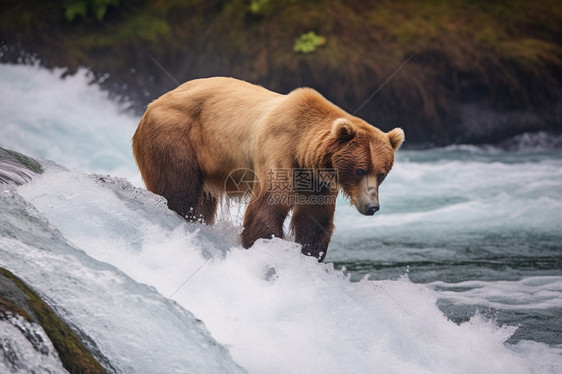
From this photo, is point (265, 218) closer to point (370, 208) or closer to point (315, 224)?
point (315, 224)

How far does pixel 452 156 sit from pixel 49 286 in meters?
11.1

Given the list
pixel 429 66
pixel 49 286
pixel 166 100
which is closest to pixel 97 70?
pixel 429 66

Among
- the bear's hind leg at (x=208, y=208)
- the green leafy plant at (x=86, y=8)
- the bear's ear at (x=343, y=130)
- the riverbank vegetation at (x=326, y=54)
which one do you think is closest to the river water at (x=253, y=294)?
the bear's hind leg at (x=208, y=208)

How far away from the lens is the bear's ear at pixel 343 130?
449 centimetres

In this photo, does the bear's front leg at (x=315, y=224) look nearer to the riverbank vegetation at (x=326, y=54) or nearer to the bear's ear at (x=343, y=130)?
the bear's ear at (x=343, y=130)

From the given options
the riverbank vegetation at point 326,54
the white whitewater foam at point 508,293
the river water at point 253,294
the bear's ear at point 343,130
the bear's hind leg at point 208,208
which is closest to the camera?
the river water at point 253,294

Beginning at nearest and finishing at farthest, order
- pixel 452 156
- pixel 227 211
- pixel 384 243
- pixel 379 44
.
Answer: pixel 227 211, pixel 384 243, pixel 452 156, pixel 379 44

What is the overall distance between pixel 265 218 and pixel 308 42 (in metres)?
9.73

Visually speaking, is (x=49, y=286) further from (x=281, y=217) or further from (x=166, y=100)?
(x=166, y=100)

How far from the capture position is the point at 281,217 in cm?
476

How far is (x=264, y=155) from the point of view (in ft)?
15.9

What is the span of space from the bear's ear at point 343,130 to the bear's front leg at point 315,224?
533mm

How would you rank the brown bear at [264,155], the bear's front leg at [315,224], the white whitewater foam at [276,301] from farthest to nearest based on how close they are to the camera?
the bear's front leg at [315,224]
the brown bear at [264,155]
the white whitewater foam at [276,301]

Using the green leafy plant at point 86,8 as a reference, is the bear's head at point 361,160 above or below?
above
